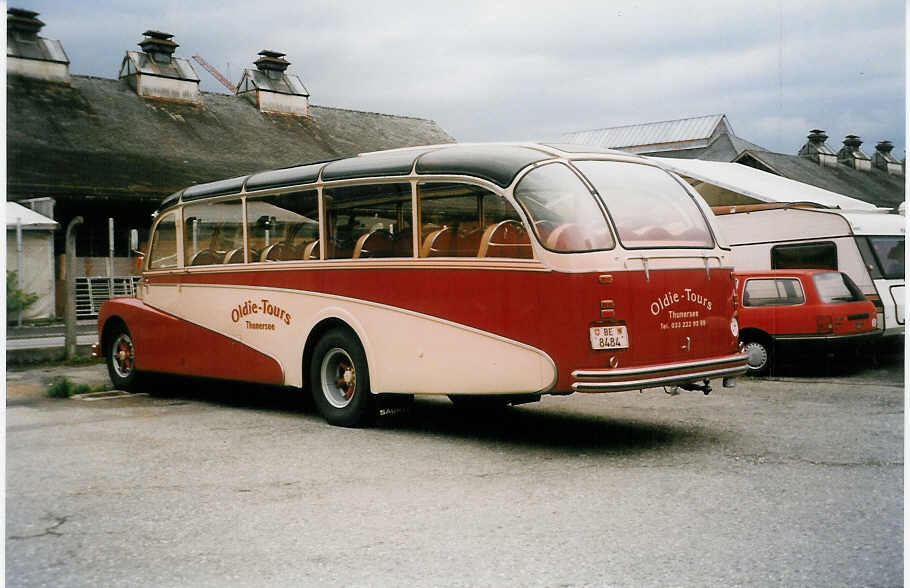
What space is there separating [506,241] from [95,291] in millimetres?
17512

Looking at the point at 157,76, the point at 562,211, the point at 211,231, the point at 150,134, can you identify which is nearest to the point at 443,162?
the point at 562,211

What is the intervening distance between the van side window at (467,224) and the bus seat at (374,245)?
1.45 feet

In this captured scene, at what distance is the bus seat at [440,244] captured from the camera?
8.39 meters

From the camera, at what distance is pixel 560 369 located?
7.51m

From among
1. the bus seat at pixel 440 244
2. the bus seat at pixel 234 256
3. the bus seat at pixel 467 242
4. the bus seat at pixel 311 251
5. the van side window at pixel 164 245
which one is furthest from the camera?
the van side window at pixel 164 245

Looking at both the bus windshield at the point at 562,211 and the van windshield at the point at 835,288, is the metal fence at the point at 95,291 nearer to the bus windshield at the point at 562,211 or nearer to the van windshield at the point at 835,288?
the van windshield at the point at 835,288

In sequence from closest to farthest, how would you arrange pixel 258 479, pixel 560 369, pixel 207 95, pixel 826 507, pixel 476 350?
pixel 826 507
pixel 258 479
pixel 560 369
pixel 476 350
pixel 207 95

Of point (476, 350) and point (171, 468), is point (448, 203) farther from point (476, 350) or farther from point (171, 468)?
point (171, 468)

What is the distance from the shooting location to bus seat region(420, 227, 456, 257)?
27.5ft

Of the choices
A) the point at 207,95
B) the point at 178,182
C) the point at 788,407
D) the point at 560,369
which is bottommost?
the point at 788,407

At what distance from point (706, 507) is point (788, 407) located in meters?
4.94

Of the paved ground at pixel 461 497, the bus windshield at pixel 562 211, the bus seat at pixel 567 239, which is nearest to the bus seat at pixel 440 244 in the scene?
the bus windshield at pixel 562 211

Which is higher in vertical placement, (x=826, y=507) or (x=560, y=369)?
(x=560, y=369)

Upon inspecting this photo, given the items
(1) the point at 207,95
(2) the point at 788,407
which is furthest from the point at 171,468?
(1) the point at 207,95
